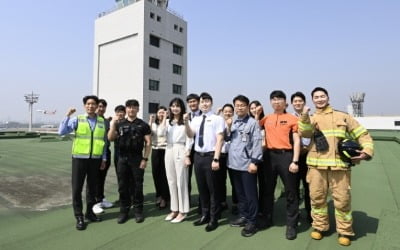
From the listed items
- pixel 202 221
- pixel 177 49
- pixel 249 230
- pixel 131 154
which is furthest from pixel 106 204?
pixel 177 49

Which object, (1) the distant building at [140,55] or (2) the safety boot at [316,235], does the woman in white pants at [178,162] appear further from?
(1) the distant building at [140,55]

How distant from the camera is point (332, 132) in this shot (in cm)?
310

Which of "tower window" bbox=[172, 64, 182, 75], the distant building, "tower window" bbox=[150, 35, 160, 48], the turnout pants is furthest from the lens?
"tower window" bbox=[172, 64, 182, 75]

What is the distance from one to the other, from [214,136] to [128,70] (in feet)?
95.2

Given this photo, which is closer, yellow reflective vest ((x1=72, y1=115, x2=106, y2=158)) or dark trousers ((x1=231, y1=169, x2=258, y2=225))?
dark trousers ((x1=231, y1=169, x2=258, y2=225))

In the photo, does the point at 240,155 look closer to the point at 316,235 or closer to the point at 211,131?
the point at 211,131

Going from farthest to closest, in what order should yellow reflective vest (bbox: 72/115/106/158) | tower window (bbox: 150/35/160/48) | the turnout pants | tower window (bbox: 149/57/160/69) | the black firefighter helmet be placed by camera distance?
tower window (bbox: 150/35/160/48)
tower window (bbox: 149/57/160/69)
yellow reflective vest (bbox: 72/115/106/158)
the turnout pants
the black firefighter helmet

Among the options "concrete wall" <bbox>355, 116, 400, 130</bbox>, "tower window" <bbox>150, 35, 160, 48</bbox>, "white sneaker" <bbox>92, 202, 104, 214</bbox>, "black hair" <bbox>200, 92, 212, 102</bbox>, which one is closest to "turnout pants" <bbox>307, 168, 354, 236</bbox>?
"black hair" <bbox>200, 92, 212, 102</bbox>

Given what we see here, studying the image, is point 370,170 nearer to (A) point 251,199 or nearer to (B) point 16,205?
(A) point 251,199

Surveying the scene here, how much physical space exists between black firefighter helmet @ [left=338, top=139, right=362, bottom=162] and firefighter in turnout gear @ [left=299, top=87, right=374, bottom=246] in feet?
0.18

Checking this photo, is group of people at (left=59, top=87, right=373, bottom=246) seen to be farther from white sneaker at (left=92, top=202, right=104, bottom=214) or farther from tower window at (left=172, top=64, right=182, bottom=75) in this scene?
tower window at (left=172, top=64, right=182, bottom=75)

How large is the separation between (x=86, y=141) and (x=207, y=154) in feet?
5.67

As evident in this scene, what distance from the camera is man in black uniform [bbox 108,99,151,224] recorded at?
154 inches

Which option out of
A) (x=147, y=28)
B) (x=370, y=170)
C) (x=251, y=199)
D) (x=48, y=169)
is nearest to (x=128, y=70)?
(x=147, y=28)
